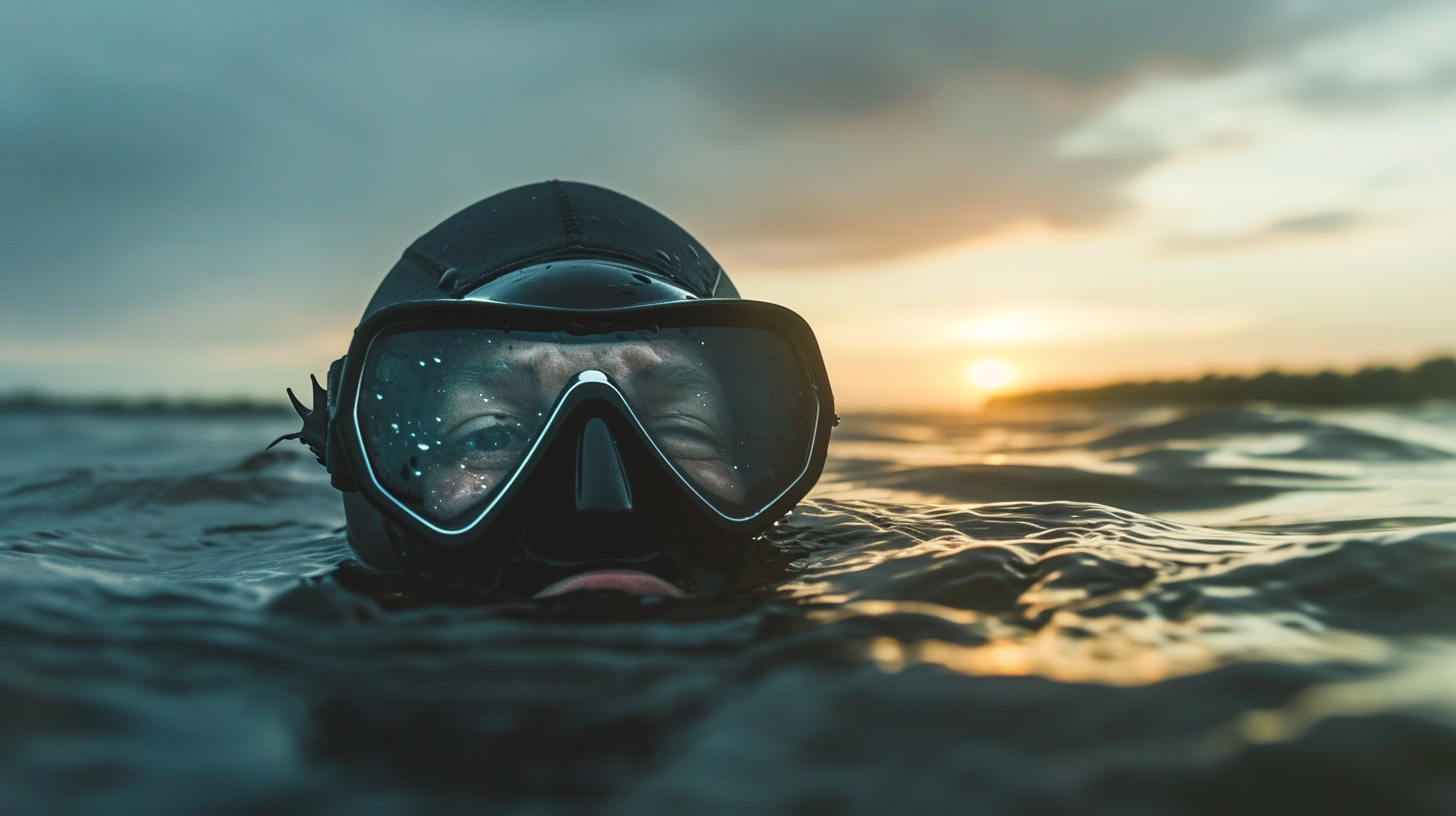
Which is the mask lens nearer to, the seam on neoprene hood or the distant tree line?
the seam on neoprene hood

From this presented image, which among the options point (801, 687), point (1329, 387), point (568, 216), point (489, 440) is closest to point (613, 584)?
point (489, 440)

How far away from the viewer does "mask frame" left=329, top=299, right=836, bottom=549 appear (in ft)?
6.28

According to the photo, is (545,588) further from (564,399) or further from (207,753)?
(207,753)

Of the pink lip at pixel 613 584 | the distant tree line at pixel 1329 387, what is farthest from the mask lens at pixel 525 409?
the distant tree line at pixel 1329 387

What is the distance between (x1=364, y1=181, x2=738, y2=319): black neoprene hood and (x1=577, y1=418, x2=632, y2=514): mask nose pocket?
0.86 meters

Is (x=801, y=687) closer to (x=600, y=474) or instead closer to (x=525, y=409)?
(x=600, y=474)

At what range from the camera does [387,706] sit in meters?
1.23

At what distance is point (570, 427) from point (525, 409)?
230 mm

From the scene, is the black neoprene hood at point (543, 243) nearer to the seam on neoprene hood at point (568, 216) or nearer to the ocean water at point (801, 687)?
the seam on neoprene hood at point (568, 216)

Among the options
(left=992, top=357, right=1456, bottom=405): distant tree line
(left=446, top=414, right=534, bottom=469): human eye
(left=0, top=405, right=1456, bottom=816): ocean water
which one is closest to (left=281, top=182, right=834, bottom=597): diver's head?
(left=446, top=414, right=534, bottom=469): human eye

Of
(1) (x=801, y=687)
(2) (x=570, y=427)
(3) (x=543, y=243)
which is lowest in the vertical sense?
(1) (x=801, y=687)

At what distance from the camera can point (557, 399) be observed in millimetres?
1973

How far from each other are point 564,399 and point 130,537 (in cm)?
280

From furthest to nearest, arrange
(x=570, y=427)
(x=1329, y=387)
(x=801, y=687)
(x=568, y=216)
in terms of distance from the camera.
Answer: (x=1329, y=387) → (x=568, y=216) → (x=570, y=427) → (x=801, y=687)
